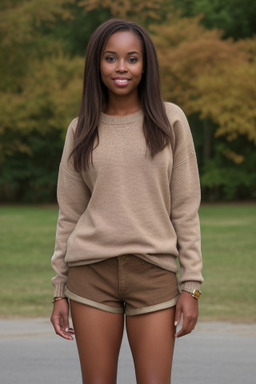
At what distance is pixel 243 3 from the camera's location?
48156mm

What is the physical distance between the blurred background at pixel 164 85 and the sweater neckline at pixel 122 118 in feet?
126

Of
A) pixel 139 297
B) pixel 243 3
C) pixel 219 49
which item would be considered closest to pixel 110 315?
pixel 139 297

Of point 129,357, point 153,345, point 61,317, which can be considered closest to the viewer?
point 153,345

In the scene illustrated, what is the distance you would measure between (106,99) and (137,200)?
0.44 m

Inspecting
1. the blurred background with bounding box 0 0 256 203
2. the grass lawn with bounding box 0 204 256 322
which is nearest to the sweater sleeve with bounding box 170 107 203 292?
the grass lawn with bounding box 0 204 256 322

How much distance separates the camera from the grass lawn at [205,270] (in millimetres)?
9384

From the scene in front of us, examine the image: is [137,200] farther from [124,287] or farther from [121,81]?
[121,81]

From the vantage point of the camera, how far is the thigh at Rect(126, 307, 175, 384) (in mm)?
3230

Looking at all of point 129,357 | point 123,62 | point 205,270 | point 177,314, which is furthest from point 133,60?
point 205,270

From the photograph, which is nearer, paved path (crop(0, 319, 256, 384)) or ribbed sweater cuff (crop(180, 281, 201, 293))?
ribbed sweater cuff (crop(180, 281, 201, 293))

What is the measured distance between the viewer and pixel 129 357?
6418 millimetres

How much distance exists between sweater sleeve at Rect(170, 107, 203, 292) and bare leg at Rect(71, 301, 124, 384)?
0.98 ft

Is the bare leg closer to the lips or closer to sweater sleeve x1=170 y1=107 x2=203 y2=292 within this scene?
sweater sleeve x1=170 y1=107 x2=203 y2=292

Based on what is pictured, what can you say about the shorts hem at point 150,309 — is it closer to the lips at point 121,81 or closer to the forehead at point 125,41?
the lips at point 121,81
